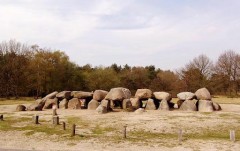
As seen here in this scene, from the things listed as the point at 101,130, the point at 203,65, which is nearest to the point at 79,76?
the point at 203,65

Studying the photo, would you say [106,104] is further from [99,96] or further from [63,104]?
[63,104]

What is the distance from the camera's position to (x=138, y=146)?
1677 cm

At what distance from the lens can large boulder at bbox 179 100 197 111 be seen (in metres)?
35.0

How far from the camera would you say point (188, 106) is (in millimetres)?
35344

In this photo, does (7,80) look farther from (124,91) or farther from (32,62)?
(124,91)

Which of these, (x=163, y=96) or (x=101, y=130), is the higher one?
(x=163, y=96)

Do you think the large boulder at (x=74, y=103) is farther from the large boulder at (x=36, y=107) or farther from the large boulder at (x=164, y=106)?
the large boulder at (x=164, y=106)

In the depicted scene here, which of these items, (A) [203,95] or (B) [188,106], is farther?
(A) [203,95]

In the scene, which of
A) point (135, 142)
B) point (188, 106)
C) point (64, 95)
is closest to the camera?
point (135, 142)

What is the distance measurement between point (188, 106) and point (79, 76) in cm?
3929

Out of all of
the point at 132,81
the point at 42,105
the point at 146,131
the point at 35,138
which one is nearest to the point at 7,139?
the point at 35,138

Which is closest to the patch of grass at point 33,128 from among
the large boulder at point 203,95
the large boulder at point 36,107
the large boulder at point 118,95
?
the large boulder at point 36,107

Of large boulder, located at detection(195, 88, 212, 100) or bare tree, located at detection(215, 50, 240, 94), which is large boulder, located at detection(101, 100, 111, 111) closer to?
large boulder, located at detection(195, 88, 212, 100)

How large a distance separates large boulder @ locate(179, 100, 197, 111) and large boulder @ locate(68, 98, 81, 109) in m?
12.0
